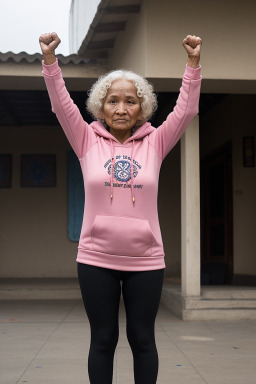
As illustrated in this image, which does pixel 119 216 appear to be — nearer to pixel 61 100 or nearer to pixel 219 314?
pixel 61 100

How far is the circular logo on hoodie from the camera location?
251 cm

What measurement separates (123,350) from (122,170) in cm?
298

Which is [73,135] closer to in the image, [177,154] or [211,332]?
[211,332]

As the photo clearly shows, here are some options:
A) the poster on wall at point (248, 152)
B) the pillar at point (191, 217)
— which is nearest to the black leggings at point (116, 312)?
the pillar at point (191, 217)

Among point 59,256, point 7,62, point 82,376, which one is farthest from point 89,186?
point 59,256

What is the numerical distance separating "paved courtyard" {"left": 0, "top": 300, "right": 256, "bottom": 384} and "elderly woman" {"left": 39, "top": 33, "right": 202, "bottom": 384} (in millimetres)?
1651

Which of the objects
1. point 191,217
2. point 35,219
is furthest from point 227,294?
point 35,219

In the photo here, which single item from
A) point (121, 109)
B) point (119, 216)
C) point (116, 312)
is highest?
point (121, 109)

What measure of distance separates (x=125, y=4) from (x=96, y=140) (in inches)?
168

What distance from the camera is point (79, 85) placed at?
7836 mm

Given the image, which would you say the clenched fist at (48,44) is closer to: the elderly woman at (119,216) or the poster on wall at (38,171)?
the elderly woman at (119,216)

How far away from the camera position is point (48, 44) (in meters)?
2.50

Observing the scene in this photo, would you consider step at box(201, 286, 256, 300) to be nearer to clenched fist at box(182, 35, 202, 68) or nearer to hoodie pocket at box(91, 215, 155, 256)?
hoodie pocket at box(91, 215, 155, 256)

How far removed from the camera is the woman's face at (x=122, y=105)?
2617mm
